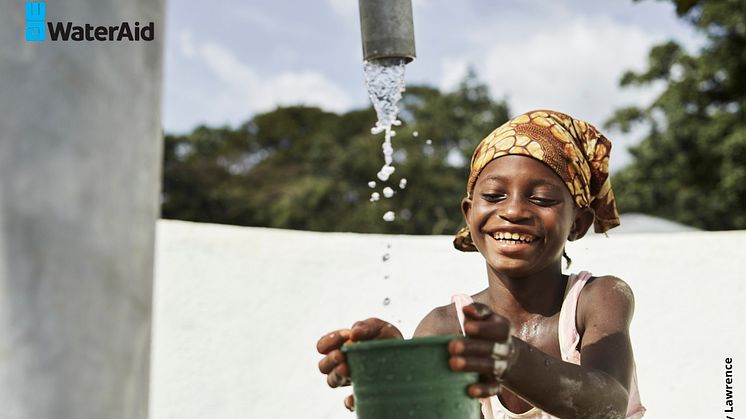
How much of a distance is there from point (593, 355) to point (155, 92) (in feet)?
5.07

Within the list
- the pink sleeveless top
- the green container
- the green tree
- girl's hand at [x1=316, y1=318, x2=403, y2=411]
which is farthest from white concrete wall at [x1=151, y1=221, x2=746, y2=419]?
the green tree

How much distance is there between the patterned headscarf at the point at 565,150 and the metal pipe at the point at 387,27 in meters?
0.45

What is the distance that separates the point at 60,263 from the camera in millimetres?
1005

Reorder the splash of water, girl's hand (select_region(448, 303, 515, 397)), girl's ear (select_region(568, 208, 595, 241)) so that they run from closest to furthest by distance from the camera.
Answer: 1. girl's hand (select_region(448, 303, 515, 397))
2. the splash of water
3. girl's ear (select_region(568, 208, 595, 241))

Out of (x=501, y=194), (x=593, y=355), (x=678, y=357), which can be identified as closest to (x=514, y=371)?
(x=593, y=355)

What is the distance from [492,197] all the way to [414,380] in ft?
3.63

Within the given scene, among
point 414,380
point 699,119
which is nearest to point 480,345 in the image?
point 414,380

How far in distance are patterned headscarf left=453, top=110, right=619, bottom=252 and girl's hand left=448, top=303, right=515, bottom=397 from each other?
3.44ft

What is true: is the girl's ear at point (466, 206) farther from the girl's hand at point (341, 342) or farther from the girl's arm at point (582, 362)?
the girl's hand at point (341, 342)

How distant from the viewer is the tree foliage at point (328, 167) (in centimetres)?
2772

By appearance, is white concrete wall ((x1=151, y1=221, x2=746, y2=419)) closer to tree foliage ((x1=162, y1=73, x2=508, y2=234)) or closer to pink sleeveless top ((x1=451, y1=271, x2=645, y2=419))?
pink sleeveless top ((x1=451, y1=271, x2=645, y2=419))

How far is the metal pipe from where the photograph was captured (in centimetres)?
230

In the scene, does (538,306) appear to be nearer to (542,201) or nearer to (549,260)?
(549,260)

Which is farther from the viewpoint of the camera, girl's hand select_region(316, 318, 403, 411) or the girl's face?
the girl's face
